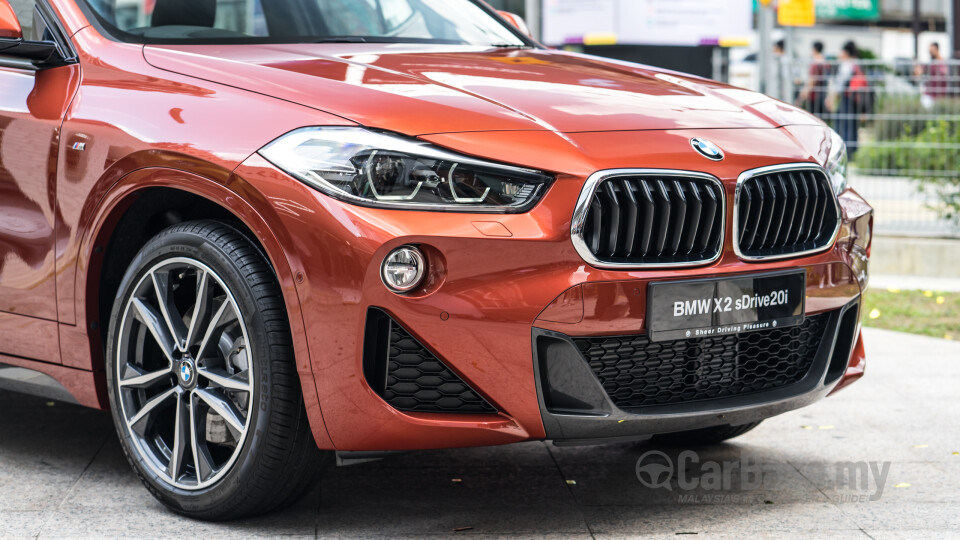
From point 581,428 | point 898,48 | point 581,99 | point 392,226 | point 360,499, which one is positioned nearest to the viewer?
point 392,226

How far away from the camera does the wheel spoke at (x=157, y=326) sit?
11.5ft

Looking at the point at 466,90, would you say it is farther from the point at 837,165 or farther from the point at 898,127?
the point at 898,127

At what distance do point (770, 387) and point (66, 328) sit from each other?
77.9 inches

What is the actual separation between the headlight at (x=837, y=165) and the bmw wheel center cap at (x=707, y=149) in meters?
0.46

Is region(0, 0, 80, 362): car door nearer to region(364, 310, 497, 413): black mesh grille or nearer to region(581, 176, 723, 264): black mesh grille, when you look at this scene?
region(364, 310, 497, 413): black mesh grille

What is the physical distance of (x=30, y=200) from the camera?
12.3ft

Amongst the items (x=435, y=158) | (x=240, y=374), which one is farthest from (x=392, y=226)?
(x=240, y=374)

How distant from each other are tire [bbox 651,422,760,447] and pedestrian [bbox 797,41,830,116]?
534 cm

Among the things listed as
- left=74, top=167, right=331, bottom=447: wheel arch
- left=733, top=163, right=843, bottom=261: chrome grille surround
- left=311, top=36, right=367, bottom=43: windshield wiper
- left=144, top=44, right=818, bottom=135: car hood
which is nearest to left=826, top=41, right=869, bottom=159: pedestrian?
left=144, top=44, right=818, bottom=135: car hood

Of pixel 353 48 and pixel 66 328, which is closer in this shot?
pixel 66 328

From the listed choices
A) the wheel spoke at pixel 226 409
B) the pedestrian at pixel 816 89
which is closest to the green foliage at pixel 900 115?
the pedestrian at pixel 816 89

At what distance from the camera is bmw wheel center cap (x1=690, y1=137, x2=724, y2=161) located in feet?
11.0

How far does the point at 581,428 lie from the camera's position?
3.21 metres

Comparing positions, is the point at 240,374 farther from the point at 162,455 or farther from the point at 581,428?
the point at 581,428
